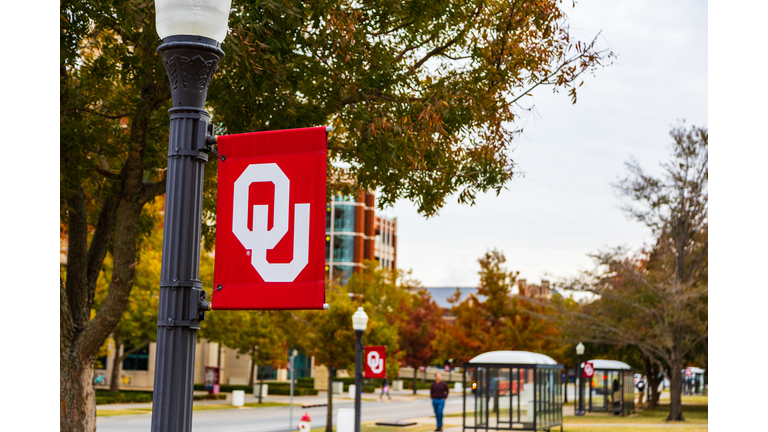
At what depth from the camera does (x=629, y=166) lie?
3173 centimetres

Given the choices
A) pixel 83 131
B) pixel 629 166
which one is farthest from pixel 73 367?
pixel 629 166

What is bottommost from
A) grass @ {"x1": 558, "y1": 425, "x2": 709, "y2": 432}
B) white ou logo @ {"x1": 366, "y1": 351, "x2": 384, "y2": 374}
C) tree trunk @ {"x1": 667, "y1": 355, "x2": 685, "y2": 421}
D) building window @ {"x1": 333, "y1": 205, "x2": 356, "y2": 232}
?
grass @ {"x1": 558, "y1": 425, "x2": 709, "y2": 432}

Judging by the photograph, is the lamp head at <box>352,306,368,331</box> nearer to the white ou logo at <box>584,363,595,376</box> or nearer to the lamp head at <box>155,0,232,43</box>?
the lamp head at <box>155,0,232,43</box>

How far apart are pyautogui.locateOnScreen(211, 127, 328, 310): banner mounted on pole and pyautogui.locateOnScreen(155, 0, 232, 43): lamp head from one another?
59 cm

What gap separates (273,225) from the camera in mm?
3855

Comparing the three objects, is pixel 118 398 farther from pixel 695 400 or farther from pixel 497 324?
pixel 695 400

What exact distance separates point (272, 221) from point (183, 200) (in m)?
0.46

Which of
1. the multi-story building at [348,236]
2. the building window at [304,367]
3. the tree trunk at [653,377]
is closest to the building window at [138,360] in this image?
the building window at [304,367]

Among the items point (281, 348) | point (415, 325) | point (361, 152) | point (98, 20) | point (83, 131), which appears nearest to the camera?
point (98, 20)

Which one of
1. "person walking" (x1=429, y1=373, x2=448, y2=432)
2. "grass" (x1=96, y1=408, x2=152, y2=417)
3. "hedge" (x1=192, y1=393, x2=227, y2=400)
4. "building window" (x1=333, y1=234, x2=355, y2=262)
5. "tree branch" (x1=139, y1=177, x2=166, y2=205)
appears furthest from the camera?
"building window" (x1=333, y1=234, x2=355, y2=262)

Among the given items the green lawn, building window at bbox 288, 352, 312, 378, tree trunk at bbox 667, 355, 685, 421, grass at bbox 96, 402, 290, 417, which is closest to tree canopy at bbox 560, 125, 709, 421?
tree trunk at bbox 667, 355, 685, 421

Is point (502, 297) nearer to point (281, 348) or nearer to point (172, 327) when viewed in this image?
point (281, 348)

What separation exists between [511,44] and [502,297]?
2930cm

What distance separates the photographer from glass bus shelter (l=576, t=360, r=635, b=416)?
35562mm
